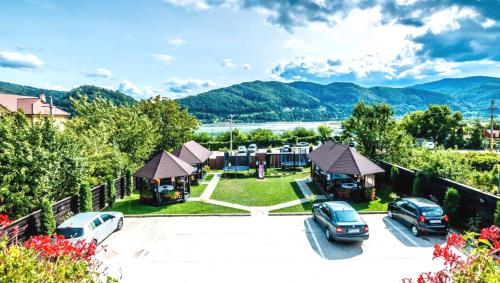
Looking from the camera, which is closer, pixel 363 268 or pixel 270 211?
pixel 363 268

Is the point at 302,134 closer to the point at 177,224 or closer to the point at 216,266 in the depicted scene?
the point at 177,224

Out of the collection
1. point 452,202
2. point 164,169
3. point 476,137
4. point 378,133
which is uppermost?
point 378,133

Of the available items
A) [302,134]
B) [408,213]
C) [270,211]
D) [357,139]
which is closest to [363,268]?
[408,213]

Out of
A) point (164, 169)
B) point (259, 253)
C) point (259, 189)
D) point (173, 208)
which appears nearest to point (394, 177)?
point (259, 189)

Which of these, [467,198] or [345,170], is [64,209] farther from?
[467,198]

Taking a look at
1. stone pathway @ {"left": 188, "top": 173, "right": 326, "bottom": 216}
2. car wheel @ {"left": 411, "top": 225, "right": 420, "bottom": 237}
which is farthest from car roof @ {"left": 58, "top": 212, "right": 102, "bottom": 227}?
car wheel @ {"left": 411, "top": 225, "right": 420, "bottom": 237}

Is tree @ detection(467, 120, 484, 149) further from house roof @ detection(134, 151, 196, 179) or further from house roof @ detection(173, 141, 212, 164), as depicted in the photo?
house roof @ detection(134, 151, 196, 179)

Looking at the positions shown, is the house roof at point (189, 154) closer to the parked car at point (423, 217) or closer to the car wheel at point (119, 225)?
the car wheel at point (119, 225)
